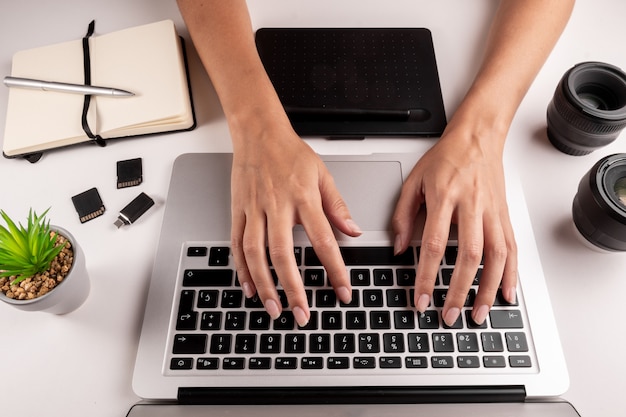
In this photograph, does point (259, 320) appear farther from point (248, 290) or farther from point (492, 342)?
point (492, 342)

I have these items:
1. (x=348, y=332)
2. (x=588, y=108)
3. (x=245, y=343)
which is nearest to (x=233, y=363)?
(x=245, y=343)

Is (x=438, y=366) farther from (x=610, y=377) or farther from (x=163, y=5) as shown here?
(x=163, y=5)

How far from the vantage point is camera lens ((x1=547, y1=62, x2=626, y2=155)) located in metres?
0.54

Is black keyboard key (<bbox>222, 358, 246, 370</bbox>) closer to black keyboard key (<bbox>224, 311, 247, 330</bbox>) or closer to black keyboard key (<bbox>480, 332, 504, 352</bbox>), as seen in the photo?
Result: black keyboard key (<bbox>224, 311, 247, 330</bbox>)

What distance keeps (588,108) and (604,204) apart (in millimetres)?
123

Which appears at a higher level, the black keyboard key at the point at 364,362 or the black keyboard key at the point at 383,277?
the black keyboard key at the point at 383,277

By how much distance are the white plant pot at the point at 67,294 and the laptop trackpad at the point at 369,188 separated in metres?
0.32

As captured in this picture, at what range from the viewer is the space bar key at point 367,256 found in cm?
54

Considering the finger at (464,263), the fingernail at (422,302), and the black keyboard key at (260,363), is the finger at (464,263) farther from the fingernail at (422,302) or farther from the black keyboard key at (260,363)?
the black keyboard key at (260,363)

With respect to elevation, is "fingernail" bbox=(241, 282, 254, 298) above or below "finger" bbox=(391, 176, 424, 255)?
below

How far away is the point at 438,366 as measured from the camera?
477 millimetres

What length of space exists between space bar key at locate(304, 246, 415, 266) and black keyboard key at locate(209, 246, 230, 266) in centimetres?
10

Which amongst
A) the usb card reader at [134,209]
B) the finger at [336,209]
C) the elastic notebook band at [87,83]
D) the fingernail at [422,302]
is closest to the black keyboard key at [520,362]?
the fingernail at [422,302]

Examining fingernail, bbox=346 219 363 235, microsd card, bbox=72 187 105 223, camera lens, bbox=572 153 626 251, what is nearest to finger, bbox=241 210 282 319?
fingernail, bbox=346 219 363 235
